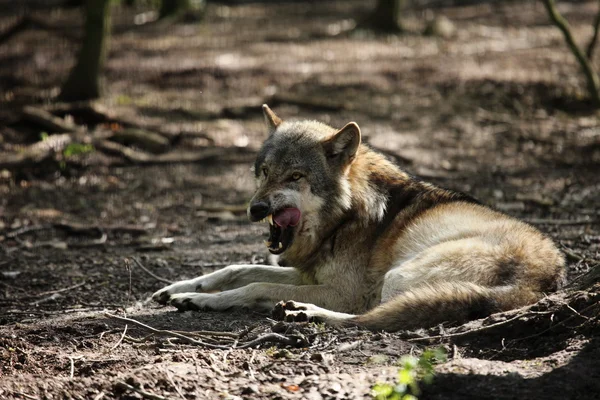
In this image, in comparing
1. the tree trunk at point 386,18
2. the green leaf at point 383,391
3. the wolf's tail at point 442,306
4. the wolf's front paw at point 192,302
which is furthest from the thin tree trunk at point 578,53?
the green leaf at point 383,391

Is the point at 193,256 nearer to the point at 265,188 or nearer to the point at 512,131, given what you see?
the point at 265,188

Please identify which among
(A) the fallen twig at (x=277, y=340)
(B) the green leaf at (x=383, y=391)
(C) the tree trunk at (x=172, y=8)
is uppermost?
(C) the tree trunk at (x=172, y=8)

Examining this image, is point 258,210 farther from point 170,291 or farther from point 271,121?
point 271,121

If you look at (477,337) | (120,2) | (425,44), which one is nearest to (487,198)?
(477,337)

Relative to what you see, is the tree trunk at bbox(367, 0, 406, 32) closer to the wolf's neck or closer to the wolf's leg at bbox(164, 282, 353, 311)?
the wolf's neck

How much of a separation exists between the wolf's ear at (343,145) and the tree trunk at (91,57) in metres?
7.37

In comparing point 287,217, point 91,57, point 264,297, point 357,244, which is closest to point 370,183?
point 357,244

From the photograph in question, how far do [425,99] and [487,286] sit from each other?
937cm

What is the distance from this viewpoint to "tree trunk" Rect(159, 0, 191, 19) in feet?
64.8

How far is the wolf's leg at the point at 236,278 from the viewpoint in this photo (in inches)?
227

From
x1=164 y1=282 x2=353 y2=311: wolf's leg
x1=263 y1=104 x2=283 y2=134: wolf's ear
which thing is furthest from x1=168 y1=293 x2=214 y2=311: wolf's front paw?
x1=263 y1=104 x2=283 y2=134: wolf's ear

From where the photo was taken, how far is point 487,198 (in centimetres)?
922

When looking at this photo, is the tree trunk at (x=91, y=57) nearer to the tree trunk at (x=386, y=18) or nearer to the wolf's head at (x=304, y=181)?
the wolf's head at (x=304, y=181)

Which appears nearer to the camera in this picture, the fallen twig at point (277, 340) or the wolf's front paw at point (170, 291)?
the fallen twig at point (277, 340)
